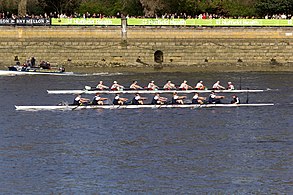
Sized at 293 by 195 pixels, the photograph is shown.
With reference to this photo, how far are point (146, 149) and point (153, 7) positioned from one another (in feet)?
138

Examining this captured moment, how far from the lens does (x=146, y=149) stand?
46531mm

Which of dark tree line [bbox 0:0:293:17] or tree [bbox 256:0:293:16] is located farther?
dark tree line [bbox 0:0:293:17]

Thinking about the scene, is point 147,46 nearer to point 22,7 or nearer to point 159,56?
point 159,56

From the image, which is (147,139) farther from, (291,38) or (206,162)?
(291,38)

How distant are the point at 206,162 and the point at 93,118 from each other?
13745mm

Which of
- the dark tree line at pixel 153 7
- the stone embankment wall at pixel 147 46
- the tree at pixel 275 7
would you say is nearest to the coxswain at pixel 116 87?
the stone embankment wall at pixel 147 46

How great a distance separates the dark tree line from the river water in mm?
22870

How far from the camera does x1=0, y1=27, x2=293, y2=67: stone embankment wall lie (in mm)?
80188

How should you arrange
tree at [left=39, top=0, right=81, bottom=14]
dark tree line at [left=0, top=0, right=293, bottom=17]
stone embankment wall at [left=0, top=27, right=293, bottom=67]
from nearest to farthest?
1. stone embankment wall at [left=0, top=27, right=293, bottom=67]
2. dark tree line at [left=0, top=0, right=293, bottom=17]
3. tree at [left=39, top=0, right=81, bottom=14]

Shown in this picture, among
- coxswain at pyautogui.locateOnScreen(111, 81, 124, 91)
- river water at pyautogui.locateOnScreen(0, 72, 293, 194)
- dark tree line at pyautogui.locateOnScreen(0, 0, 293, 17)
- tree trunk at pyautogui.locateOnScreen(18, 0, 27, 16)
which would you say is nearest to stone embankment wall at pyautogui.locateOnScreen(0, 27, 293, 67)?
tree trunk at pyautogui.locateOnScreen(18, 0, 27, 16)

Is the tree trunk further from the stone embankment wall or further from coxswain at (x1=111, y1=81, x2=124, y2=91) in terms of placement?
coxswain at (x1=111, y1=81, x2=124, y2=91)

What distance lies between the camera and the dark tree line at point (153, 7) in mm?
87062

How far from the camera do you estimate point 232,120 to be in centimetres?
5559

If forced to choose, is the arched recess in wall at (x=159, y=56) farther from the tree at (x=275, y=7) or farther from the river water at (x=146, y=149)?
the river water at (x=146, y=149)
